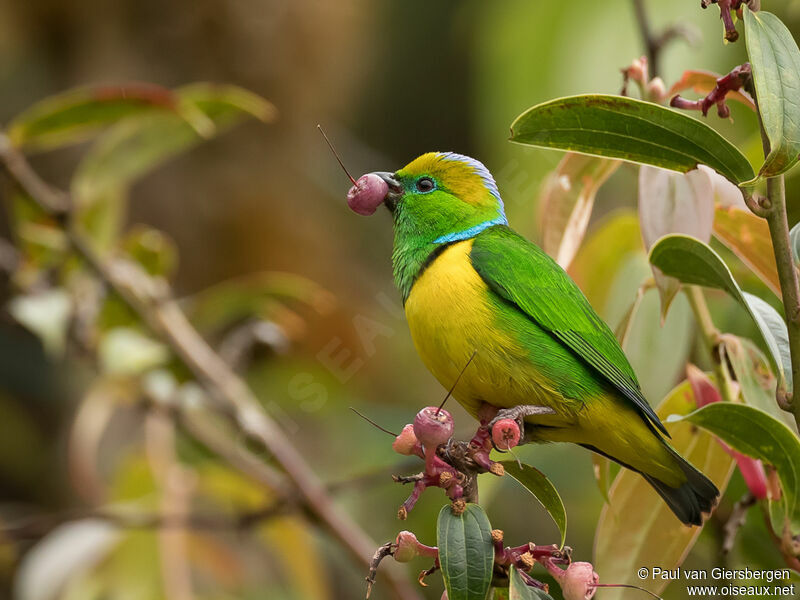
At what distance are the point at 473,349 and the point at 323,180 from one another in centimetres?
343

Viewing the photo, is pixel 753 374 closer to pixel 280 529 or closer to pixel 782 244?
pixel 782 244

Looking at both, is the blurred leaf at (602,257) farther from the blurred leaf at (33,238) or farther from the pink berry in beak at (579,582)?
the blurred leaf at (33,238)

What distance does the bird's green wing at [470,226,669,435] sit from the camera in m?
1.13

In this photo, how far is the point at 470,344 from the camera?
1144 millimetres

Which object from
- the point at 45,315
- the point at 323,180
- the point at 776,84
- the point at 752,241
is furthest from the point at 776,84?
the point at 323,180

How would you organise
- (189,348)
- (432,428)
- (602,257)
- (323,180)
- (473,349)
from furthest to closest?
1. (323,180)
2. (189,348)
3. (602,257)
4. (473,349)
5. (432,428)

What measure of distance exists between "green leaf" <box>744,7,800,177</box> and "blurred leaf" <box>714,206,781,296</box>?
1.02 feet

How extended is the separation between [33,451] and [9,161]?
1784 mm

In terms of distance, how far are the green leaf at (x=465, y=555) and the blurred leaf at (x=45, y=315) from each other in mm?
1275

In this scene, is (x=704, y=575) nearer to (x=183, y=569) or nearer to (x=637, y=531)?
(x=637, y=531)

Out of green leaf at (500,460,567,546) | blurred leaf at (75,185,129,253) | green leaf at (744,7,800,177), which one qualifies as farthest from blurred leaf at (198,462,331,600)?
green leaf at (744,7,800,177)

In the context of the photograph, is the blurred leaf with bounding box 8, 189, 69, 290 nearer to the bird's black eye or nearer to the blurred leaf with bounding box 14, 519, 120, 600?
the blurred leaf with bounding box 14, 519, 120, 600

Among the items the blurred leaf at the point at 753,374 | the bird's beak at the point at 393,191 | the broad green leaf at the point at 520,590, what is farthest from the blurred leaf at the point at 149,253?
the broad green leaf at the point at 520,590

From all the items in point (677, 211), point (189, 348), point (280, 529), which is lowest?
point (280, 529)
